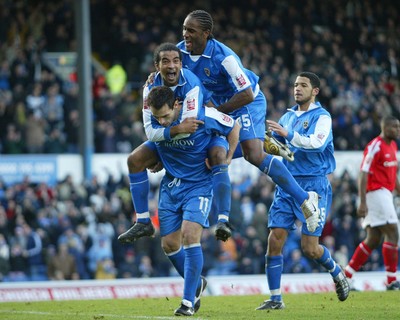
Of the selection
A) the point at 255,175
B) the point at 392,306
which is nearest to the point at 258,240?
the point at 255,175

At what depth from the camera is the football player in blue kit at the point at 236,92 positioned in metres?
11.4

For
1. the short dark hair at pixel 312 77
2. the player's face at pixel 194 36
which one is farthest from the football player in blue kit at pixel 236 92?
the short dark hair at pixel 312 77

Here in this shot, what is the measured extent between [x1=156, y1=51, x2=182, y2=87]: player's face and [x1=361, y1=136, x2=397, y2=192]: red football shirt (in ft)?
16.9

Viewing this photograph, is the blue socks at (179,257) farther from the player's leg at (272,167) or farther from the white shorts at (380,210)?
the white shorts at (380,210)

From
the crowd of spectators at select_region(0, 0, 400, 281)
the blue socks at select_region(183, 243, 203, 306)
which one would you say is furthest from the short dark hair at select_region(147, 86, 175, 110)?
the crowd of spectators at select_region(0, 0, 400, 281)

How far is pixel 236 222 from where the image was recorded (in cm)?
2298

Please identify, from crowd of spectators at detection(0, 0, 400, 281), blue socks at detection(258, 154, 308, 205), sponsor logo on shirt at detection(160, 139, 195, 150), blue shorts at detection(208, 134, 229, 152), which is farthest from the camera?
crowd of spectators at detection(0, 0, 400, 281)

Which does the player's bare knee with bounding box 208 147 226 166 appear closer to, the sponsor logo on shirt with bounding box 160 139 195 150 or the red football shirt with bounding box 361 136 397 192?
the sponsor logo on shirt with bounding box 160 139 195 150

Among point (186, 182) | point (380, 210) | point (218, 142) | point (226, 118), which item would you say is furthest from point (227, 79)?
point (380, 210)

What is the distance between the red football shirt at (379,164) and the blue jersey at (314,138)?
95.8 inches

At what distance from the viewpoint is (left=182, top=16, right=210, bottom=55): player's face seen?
37.2ft

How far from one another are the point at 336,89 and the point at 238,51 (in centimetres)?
306

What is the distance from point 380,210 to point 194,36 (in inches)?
197

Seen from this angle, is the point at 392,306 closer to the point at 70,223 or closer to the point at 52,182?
the point at 70,223
